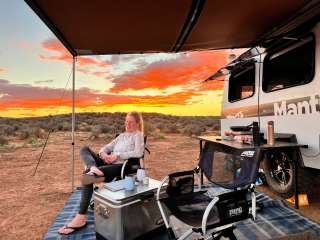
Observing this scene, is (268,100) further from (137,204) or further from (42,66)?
(42,66)

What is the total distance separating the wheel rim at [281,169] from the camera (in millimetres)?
3082

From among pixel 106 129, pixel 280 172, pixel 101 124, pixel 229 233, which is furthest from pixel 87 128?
pixel 229 233

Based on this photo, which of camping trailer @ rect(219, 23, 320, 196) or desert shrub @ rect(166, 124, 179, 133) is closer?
camping trailer @ rect(219, 23, 320, 196)

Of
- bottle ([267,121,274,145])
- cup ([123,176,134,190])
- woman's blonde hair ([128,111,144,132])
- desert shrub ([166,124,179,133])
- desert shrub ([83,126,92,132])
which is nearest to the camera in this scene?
cup ([123,176,134,190])

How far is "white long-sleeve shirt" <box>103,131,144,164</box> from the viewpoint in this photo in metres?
2.88

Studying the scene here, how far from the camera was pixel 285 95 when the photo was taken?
2.89 meters

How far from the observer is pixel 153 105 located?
7199mm

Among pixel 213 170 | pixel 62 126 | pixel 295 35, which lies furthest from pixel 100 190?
pixel 62 126

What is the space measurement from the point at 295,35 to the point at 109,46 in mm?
2180

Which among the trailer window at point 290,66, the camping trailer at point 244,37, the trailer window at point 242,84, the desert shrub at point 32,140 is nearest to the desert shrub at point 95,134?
the desert shrub at point 32,140

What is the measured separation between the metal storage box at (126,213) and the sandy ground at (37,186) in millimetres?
770

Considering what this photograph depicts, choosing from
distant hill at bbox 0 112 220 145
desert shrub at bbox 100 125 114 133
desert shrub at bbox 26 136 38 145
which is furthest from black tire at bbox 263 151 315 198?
desert shrub at bbox 100 125 114 133

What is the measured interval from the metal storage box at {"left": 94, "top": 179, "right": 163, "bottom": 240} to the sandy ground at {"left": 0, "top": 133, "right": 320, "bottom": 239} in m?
0.77

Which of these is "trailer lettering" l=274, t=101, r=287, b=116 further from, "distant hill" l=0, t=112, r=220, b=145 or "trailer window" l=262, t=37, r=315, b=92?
"distant hill" l=0, t=112, r=220, b=145
